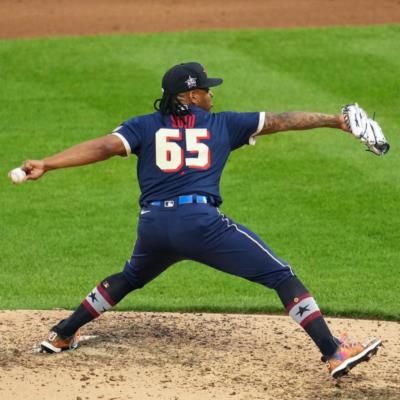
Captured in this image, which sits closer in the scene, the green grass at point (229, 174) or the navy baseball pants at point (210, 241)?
the navy baseball pants at point (210, 241)

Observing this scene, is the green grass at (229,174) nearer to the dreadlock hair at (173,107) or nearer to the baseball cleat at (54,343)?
the baseball cleat at (54,343)

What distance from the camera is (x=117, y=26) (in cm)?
1772

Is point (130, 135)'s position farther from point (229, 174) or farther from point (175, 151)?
point (229, 174)

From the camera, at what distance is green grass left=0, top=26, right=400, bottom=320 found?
9.97 meters

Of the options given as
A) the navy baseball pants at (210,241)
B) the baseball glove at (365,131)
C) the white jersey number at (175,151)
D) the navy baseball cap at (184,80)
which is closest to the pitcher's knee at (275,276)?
the navy baseball pants at (210,241)

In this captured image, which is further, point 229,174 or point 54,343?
point 229,174

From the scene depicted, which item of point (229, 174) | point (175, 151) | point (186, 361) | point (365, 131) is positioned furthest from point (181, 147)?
point (229, 174)

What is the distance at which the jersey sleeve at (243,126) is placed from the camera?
24.8ft

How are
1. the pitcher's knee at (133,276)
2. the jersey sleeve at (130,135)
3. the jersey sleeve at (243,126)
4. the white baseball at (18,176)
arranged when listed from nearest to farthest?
the white baseball at (18,176) → the jersey sleeve at (130,135) → the jersey sleeve at (243,126) → the pitcher's knee at (133,276)

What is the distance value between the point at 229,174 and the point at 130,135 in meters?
5.27

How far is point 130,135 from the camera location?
24.5 feet

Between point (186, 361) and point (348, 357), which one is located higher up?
point (348, 357)

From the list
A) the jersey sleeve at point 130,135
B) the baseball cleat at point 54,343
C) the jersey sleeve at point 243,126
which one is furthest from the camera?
the baseball cleat at point 54,343

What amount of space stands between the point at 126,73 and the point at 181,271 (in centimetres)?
563
